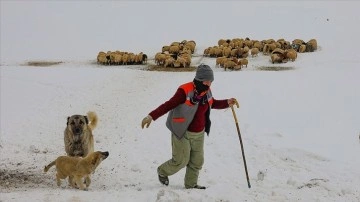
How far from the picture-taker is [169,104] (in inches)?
244

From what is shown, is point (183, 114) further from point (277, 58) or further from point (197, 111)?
point (277, 58)

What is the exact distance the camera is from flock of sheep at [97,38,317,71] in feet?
63.1

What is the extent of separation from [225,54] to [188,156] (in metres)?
15.0

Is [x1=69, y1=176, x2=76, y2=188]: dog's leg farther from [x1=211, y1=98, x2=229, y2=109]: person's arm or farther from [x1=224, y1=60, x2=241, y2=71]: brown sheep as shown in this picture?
[x1=224, y1=60, x2=241, y2=71]: brown sheep

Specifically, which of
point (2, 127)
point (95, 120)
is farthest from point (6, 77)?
point (95, 120)

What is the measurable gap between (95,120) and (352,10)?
94.2 ft

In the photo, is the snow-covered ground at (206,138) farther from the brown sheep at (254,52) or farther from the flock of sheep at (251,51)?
the flock of sheep at (251,51)

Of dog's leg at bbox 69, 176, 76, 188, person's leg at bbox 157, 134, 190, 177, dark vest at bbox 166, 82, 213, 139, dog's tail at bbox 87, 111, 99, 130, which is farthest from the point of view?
dog's tail at bbox 87, 111, 99, 130

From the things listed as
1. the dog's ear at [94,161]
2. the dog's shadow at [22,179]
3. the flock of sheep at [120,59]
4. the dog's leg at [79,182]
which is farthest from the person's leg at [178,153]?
the flock of sheep at [120,59]

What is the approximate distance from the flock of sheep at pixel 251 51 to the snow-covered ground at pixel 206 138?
0.52 m

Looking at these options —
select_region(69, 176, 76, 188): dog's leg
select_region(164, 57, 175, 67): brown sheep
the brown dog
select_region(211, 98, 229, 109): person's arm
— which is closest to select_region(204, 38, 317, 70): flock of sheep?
select_region(164, 57, 175, 67): brown sheep

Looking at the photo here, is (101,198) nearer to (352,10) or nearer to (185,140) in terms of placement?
(185,140)

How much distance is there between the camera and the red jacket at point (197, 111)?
6.16m

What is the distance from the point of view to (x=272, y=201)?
255 inches
